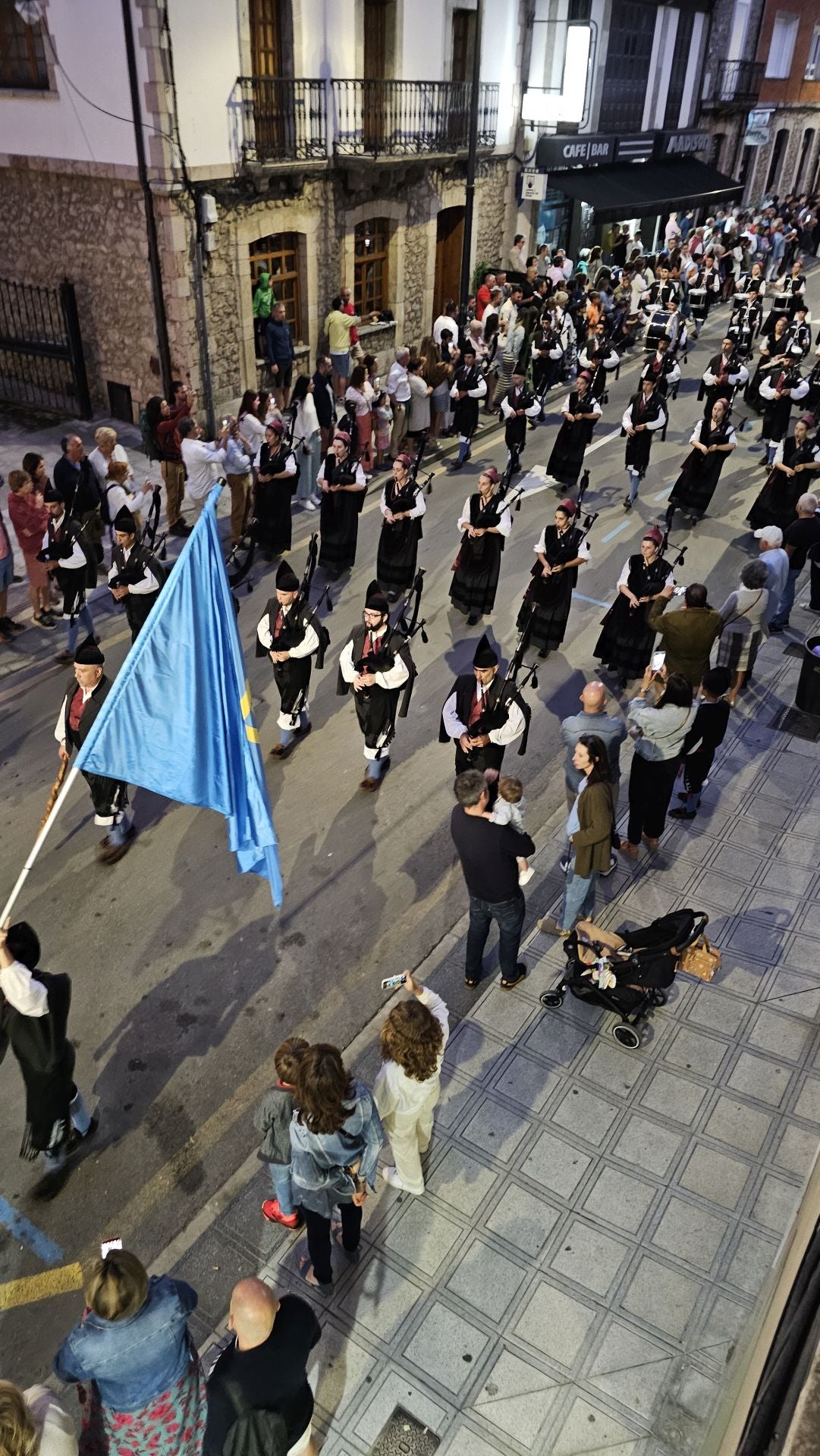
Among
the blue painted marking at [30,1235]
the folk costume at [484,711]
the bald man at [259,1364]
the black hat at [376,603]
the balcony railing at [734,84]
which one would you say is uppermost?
the balcony railing at [734,84]

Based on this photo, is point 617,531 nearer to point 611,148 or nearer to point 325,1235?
point 325,1235

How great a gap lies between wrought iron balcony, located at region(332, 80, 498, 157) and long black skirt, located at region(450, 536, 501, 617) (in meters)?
10.0

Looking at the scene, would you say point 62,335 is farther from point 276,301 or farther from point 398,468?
point 398,468

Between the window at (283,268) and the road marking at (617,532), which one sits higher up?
the window at (283,268)

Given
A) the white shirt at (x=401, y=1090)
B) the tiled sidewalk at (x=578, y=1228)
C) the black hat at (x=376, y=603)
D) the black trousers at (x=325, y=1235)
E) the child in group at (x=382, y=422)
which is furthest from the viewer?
the child in group at (x=382, y=422)

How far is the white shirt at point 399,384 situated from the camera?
15.1 m

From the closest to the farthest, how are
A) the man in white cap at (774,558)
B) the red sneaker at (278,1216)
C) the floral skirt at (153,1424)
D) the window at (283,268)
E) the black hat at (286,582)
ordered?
the floral skirt at (153,1424), the red sneaker at (278,1216), the black hat at (286,582), the man in white cap at (774,558), the window at (283,268)

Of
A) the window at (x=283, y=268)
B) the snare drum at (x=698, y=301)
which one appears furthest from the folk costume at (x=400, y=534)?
the snare drum at (x=698, y=301)

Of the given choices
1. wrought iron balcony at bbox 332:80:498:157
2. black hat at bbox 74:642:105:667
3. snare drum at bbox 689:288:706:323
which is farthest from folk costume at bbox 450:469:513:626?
snare drum at bbox 689:288:706:323

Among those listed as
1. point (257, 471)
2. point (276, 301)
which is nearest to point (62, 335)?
point (276, 301)

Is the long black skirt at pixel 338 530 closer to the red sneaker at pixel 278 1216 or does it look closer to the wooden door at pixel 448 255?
the red sneaker at pixel 278 1216

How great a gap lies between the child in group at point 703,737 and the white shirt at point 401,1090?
3737 mm

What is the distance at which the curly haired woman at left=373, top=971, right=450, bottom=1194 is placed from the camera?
16.0 ft

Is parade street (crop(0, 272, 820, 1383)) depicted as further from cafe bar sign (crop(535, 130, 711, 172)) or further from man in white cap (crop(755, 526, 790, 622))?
cafe bar sign (crop(535, 130, 711, 172))
